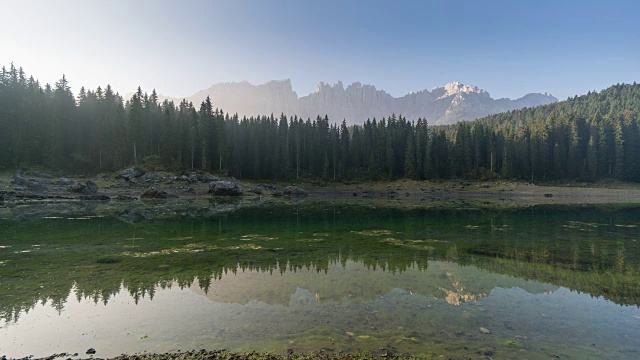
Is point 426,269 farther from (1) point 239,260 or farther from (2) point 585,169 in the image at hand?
(2) point 585,169

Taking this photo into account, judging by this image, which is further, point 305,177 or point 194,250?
point 305,177

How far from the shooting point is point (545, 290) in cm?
1386

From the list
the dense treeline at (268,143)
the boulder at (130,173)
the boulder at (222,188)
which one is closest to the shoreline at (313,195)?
the boulder at (130,173)

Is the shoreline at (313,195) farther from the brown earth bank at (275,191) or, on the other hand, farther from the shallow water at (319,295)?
the shallow water at (319,295)

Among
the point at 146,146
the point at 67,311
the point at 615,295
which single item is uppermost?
the point at 146,146

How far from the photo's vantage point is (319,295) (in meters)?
13.1

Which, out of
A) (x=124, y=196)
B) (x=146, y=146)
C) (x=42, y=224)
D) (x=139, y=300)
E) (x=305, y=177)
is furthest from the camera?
(x=305, y=177)

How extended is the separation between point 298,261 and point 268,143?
111044 mm

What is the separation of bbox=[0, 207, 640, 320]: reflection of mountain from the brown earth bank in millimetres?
33396

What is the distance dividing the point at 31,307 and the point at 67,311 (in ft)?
4.55

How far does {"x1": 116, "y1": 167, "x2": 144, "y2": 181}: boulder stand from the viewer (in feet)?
265

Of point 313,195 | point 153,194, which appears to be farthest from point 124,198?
point 313,195

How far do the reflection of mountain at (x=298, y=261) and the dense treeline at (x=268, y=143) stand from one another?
73.3 metres

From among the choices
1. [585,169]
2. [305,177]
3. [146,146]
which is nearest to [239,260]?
[146,146]
